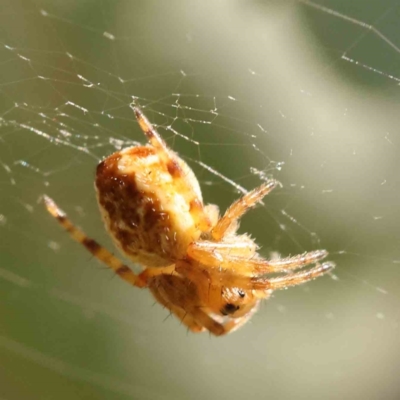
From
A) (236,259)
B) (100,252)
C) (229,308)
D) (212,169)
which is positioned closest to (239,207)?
(236,259)

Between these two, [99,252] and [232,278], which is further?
[99,252]

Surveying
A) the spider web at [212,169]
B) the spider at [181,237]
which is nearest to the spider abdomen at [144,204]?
the spider at [181,237]

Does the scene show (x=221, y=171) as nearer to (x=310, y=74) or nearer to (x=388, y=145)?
(x=310, y=74)

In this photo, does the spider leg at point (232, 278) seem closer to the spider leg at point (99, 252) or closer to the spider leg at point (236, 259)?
the spider leg at point (236, 259)

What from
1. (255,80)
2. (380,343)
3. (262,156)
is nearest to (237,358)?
(380,343)

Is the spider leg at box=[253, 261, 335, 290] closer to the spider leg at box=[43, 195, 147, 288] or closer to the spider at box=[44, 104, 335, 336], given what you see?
the spider at box=[44, 104, 335, 336]

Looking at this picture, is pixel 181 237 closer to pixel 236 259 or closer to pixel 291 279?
pixel 236 259

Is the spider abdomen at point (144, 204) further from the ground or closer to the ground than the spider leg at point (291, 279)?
closer to the ground

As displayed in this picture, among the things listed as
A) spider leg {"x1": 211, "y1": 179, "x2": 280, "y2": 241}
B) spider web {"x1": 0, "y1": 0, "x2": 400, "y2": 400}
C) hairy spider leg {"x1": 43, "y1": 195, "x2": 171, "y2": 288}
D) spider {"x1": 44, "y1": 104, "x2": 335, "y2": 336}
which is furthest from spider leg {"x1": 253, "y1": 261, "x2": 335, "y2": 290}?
spider web {"x1": 0, "y1": 0, "x2": 400, "y2": 400}
